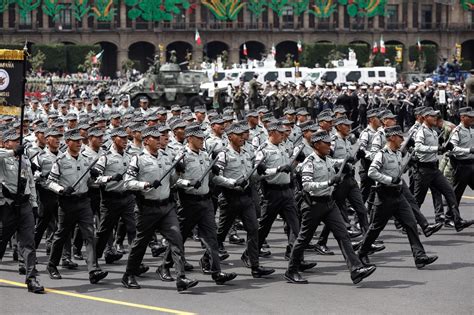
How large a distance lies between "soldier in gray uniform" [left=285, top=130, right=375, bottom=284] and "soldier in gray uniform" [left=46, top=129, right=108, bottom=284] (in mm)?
2312

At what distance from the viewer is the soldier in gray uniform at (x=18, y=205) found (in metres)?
13.5

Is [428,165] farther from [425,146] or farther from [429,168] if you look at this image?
[425,146]

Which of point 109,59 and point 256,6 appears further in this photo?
point 109,59

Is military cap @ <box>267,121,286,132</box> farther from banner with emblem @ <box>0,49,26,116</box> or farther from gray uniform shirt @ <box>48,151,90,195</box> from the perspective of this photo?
banner with emblem @ <box>0,49,26,116</box>

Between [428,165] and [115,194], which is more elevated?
[428,165]

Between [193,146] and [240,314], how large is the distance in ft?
9.66

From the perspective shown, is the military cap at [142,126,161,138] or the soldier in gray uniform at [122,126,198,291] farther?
the military cap at [142,126,161,138]

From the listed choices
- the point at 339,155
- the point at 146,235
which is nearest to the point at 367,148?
the point at 339,155

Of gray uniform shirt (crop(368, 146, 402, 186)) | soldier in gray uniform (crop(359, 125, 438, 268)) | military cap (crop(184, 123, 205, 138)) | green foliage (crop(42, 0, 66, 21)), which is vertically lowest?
soldier in gray uniform (crop(359, 125, 438, 268))

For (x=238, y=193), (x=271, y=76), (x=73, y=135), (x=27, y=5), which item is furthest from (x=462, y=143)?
(x=27, y=5)

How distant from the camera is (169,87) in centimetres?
4953

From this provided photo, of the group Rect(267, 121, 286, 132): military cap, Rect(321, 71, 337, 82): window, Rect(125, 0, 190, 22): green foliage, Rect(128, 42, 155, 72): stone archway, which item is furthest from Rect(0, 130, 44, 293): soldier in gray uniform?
Rect(128, 42, 155, 72): stone archway

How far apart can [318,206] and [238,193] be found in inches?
50.1

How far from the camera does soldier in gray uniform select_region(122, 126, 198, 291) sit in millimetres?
13422
